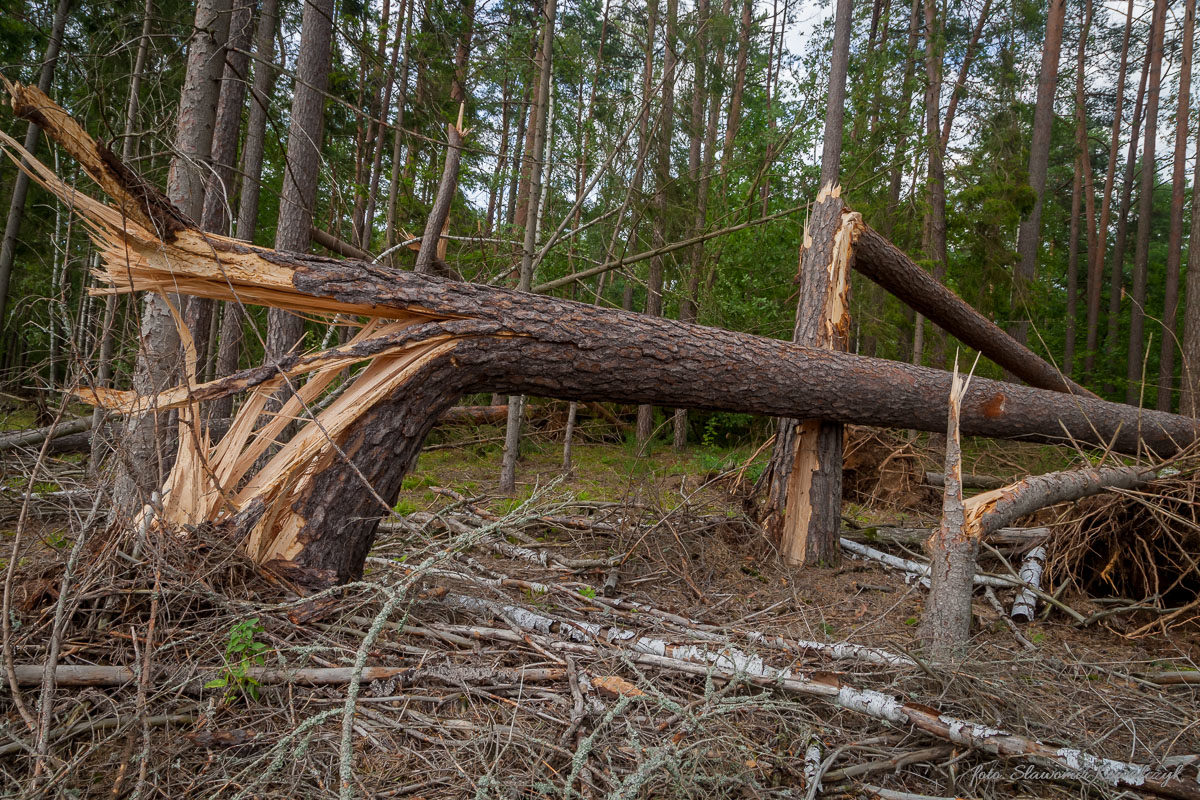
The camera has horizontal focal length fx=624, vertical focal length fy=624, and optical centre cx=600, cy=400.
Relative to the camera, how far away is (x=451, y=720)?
1991 millimetres

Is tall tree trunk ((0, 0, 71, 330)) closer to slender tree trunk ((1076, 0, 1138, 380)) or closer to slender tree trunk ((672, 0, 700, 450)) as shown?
slender tree trunk ((672, 0, 700, 450))

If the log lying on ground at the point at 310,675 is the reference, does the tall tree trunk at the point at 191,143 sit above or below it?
above

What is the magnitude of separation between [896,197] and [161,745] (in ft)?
40.5

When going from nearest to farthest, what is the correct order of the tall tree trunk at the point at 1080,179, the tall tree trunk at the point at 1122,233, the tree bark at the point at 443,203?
the tree bark at the point at 443,203
the tall tree trunk at the point at 1080,179
the tall tree trunk at the point at 1122,233

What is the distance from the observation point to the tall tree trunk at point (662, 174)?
7613 mm

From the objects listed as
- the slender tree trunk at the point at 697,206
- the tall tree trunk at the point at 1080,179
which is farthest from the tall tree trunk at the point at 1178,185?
the slender tree trunk at the point at 697,206

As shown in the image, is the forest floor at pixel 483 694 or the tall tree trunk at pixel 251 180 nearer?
the forest floor at pixel 483 694

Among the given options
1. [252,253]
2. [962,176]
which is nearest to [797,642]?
[252,253]

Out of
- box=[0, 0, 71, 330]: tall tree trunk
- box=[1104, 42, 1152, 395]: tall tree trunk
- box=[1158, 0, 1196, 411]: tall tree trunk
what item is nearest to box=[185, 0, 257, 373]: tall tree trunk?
box=[0, 0, 71, 330]: tall tree trunk

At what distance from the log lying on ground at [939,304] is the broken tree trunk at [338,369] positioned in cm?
246

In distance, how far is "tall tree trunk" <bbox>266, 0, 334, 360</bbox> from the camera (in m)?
4.73

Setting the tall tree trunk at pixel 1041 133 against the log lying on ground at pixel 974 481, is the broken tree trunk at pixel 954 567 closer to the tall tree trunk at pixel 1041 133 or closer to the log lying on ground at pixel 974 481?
the log lying on ground at pixel 974 481

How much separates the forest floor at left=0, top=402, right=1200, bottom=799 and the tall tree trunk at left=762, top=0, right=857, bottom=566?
1000mm

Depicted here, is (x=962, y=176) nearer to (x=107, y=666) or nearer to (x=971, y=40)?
(x=971, y=40)
